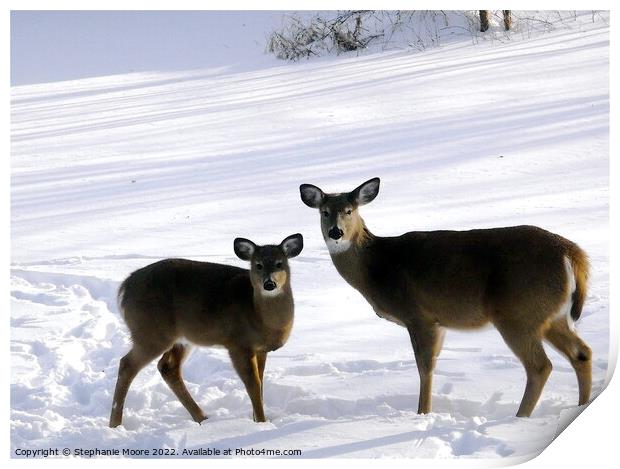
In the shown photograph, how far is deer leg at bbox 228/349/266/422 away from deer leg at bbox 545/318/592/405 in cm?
154

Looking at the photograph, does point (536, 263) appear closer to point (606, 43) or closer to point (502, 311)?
point (502, 311)

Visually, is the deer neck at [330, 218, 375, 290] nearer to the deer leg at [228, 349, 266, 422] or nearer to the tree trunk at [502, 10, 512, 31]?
the deer leg at [228, 349, 266, 422]

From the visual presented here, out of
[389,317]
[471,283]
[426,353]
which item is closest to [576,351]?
[471,283]

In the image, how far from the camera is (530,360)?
6.49 m

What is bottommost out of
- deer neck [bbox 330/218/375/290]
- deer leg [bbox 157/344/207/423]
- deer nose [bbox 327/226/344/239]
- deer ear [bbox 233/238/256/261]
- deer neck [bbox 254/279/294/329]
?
deer leg [bbox 157/344/207/423]

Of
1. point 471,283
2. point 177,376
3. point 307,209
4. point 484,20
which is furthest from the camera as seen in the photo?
point 307,209

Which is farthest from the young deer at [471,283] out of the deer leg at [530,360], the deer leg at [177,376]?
the deer leg at [177,376]

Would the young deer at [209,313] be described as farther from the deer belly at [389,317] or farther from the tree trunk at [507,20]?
the tree trunk at [507,20]

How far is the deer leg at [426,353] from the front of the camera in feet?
21.6

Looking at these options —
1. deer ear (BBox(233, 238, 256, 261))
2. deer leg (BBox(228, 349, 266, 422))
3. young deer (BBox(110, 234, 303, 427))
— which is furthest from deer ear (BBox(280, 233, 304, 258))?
deer leg (BBox(228, 349, 266, 422))

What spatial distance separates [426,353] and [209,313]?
1.20 m

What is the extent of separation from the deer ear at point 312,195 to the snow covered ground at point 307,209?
926mm

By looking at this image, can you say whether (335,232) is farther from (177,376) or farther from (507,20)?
(507,20)

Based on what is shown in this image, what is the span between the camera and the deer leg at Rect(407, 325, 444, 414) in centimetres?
660
